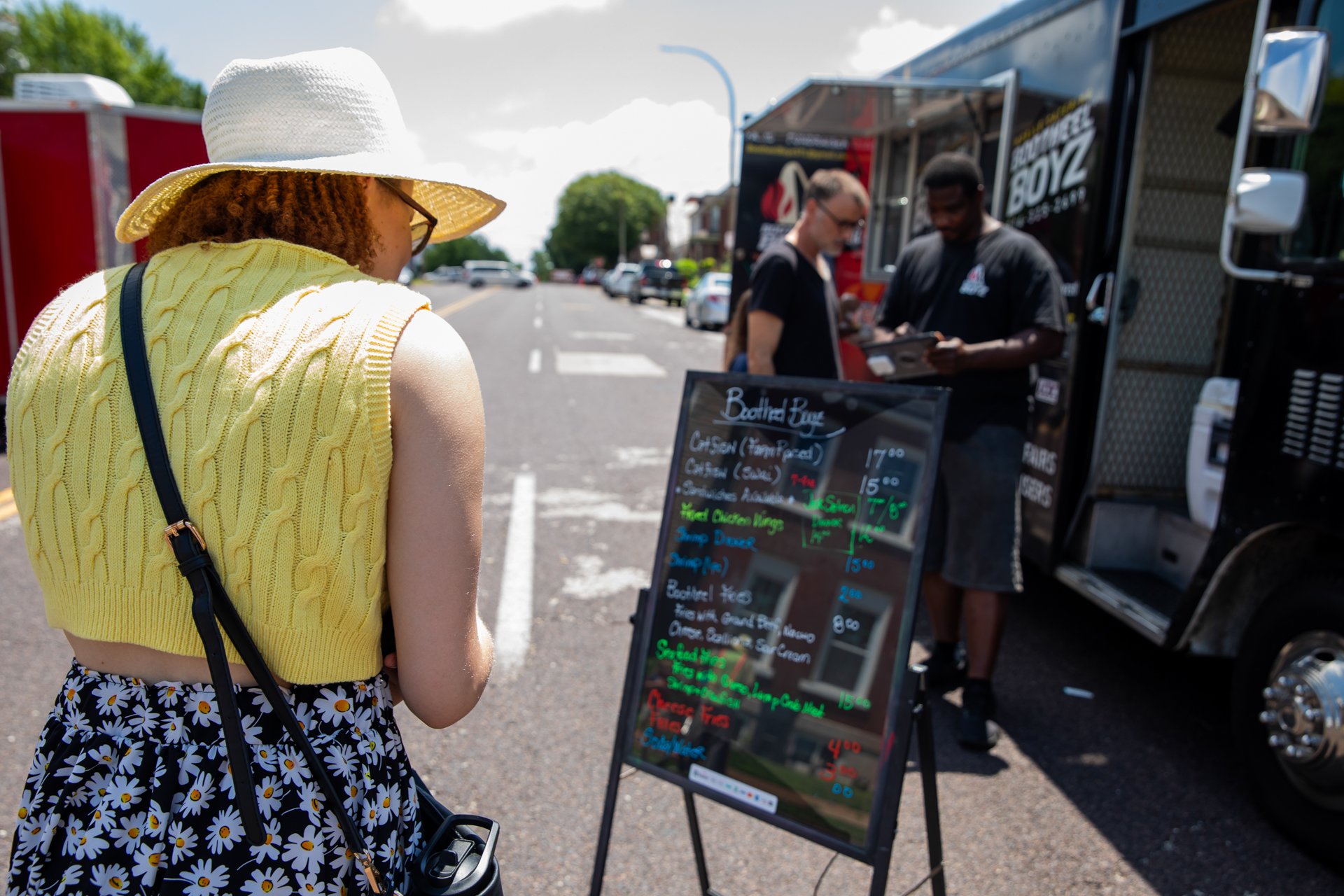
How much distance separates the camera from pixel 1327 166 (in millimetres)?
2863

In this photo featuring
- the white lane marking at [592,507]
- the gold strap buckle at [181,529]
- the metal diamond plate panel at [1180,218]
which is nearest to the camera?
the gold strap buckle at [181,529]

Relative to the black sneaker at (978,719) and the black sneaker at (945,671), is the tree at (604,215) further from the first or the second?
the black sneaker at (978,719)

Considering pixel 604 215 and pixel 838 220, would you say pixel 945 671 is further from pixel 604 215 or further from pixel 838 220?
pixel 604 215

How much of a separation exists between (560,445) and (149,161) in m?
4.22

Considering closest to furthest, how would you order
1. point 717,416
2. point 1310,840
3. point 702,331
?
1. point 717,416
2. point 1310,840
3. point 702,331

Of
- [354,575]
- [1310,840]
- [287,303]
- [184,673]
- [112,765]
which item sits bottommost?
[1310,840]

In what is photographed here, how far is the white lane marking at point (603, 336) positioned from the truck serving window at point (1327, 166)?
1705cm

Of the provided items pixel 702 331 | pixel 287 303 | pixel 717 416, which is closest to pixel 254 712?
pixel 287 303

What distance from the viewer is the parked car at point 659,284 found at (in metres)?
39.2

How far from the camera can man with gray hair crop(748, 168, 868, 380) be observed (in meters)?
3.63

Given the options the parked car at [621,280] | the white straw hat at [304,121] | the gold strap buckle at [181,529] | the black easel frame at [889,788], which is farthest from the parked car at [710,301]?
the gold strap buckle at [181,529]

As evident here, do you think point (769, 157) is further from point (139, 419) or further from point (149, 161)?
point (139, 419)

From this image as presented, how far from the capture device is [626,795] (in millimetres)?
3105

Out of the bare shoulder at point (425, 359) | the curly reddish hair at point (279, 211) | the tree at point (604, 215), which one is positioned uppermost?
the tree at point (604, 215)
